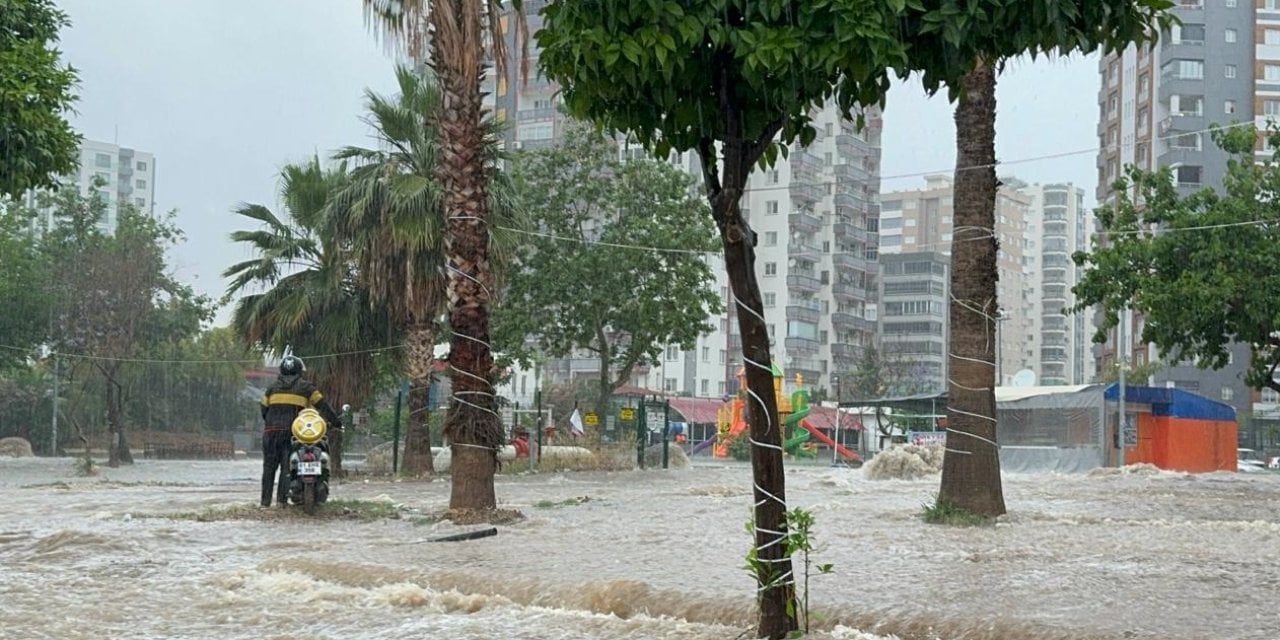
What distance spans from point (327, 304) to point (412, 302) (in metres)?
2.77

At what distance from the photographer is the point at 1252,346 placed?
34844 millimetres

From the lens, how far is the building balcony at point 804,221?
350 feet

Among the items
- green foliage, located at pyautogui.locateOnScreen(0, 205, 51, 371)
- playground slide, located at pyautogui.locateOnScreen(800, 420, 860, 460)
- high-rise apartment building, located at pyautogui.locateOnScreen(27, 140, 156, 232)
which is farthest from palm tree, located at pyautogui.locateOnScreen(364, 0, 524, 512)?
high-rise apartment building, located at pyautogui.locateOnScreen(27, 140, 156, 232)

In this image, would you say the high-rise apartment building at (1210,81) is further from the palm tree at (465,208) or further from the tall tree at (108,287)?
the palm tree at (465,208)

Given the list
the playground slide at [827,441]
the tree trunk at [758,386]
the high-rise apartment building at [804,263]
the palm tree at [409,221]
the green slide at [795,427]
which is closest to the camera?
the tree trunk at [758,386]

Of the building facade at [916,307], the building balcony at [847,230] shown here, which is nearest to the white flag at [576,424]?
the building balcony at [847,230]

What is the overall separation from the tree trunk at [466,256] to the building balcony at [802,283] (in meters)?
92.5

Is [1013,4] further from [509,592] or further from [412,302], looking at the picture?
[412,302]

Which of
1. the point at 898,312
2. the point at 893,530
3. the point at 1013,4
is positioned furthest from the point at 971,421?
the point at 898,312

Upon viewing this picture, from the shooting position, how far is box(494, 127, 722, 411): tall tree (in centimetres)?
4225

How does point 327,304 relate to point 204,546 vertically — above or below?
above

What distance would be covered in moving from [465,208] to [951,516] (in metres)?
5.69

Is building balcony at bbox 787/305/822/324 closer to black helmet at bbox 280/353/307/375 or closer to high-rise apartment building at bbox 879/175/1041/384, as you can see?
high-rise apartment building at bbox 879/175/1041/384

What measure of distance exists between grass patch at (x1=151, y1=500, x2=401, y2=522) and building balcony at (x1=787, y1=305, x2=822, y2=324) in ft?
301
